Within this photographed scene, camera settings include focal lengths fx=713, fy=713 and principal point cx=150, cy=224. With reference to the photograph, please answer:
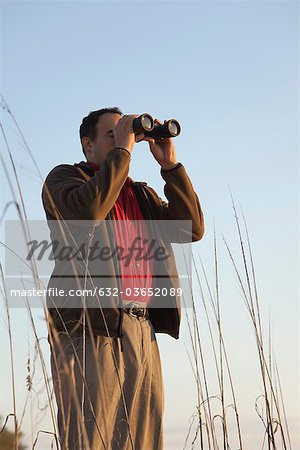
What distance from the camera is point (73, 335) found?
203 cm

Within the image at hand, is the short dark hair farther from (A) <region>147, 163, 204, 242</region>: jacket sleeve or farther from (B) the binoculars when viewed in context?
(A) <region>147, 163, 204, 242</region>: jacket sleeve

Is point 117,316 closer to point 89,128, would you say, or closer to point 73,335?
point 73,335

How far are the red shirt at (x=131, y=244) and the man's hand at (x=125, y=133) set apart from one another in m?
0.19

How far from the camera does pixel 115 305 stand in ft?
6.66

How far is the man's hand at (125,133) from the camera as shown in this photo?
7.41 ft

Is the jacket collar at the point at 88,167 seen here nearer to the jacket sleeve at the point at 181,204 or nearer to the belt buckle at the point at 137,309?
the jacket sleeve at the point at 181,204

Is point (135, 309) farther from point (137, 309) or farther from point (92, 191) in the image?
point (92, 191)

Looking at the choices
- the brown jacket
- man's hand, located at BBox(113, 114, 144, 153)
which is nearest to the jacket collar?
the brown jacket

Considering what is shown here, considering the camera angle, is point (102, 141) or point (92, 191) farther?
point (102, 141)

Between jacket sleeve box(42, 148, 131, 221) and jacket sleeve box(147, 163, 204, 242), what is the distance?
25cm

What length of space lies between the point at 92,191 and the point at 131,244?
23 cm

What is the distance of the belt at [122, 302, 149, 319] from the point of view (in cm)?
209

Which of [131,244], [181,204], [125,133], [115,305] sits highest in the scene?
[125,133]

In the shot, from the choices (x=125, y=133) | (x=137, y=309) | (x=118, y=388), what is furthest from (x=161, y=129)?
(x=118, y=388)
